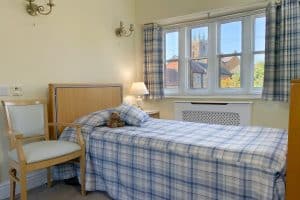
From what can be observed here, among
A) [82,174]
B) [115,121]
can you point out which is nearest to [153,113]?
[115,121]

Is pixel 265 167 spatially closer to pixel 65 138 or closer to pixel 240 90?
pixel 65 138

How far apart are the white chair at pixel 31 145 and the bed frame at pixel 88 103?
22 cm

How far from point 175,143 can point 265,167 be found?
2.25ft

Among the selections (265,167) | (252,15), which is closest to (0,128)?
(265,167)

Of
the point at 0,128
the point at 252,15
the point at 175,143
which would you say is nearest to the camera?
the point at 175,143

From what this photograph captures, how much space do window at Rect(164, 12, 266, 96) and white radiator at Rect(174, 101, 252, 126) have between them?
0.24 meters

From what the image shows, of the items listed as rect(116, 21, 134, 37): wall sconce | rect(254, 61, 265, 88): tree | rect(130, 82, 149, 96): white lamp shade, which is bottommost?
rect(130, 82, 149, 96): white lamp shade

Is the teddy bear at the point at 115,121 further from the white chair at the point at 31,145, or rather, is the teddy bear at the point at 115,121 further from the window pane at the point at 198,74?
the window pane at the point at 198,74

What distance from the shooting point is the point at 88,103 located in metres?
3.14

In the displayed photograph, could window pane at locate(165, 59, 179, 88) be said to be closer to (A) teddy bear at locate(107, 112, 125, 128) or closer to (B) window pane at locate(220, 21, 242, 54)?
(B) window pane at locate(220, 21, 242, 54)

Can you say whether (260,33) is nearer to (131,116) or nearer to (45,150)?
(131,116)

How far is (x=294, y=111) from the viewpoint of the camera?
1.16m

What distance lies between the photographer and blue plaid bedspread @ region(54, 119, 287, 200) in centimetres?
157

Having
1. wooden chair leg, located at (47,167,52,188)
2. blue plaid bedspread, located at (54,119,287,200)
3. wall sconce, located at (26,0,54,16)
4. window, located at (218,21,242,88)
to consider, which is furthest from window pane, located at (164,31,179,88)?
wooden chair leg, located at (47,167,52,188)
